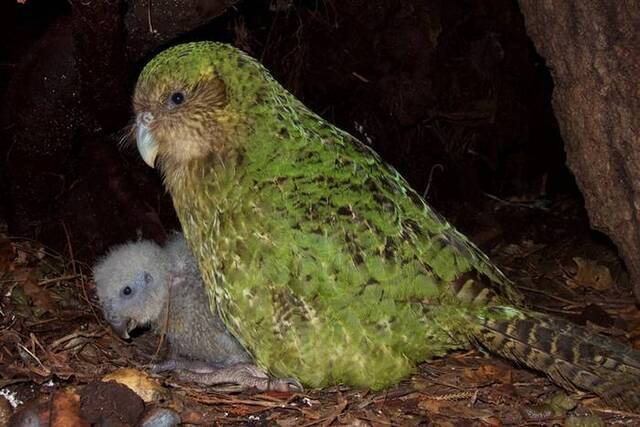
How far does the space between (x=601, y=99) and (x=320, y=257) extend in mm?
1877

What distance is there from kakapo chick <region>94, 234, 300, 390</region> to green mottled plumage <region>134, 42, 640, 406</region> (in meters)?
0.65

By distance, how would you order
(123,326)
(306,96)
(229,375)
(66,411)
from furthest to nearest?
(306,96)
(123,326)
(229,375)
(66,411)

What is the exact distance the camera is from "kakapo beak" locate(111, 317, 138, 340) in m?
4.84

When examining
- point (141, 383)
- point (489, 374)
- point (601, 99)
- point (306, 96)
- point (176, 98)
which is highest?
point (176, 98)

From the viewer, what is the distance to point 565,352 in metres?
3.76

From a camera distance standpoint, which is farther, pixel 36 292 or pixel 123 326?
pixel 36 292

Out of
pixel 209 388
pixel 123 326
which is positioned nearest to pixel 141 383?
pixel 209 388

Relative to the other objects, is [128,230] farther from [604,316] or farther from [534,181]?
[534,181]

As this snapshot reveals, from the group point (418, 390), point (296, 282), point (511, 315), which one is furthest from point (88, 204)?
point (511, 315)

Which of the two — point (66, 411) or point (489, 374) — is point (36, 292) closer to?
point (66, 411)

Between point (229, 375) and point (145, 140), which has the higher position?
point (145, 140)

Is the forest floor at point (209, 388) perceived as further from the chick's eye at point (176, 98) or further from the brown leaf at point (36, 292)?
the chick's eye at point (176, 98)

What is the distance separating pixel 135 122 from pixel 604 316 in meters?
3.28

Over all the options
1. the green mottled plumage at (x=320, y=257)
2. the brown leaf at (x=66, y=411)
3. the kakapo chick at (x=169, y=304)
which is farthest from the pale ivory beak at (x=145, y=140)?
the brown leaf at (x=66, y=411)
